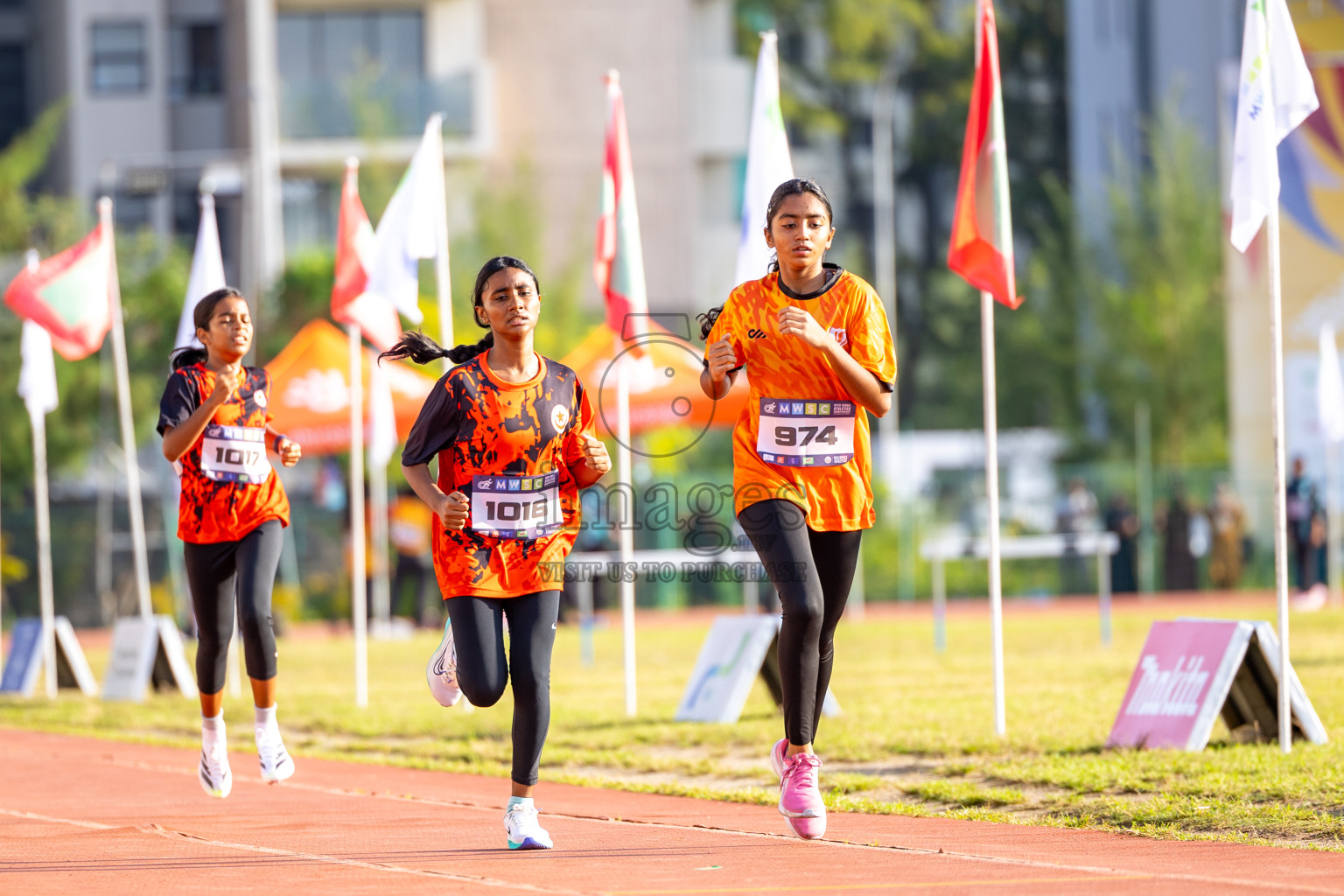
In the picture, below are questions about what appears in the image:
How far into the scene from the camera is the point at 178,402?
8414 mm

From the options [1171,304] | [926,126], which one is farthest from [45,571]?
[926,126]

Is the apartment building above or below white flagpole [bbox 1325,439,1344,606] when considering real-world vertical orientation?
above

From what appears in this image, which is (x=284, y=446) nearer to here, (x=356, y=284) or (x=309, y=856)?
(x=309, y=856)

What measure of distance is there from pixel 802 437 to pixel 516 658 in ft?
4.46

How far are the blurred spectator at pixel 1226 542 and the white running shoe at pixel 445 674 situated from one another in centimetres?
2389

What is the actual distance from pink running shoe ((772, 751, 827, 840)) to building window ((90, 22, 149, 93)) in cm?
3529

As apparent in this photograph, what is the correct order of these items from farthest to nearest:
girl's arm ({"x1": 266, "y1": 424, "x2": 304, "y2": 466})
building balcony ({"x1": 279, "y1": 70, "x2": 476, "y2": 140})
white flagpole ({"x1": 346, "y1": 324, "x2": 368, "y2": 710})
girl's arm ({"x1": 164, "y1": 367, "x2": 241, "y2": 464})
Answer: building balcony ({"x1": 279, "y1": 70, "x2": 476, "y2": 140}), white flagpole ({"x1": 346, "y1": 324, "x2": 368, "y2": 710}), girl's arm ({"x1": 266, "y1": 424, "x2": 304, "y2": 466}), girl's arm ({"x1": 164, "y1": 367, "x2": 241, "y2": 464})

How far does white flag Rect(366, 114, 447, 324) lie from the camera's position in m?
13.4

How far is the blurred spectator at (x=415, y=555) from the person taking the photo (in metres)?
25.2

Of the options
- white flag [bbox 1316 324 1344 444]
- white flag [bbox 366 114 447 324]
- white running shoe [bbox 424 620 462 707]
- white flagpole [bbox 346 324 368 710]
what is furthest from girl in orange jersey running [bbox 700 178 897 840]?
white flag [bbox 1316 324 1344 444]

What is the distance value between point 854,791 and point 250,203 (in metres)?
30.0

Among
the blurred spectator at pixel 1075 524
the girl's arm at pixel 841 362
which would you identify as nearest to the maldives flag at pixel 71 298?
the girl's arm at pixel 841 362

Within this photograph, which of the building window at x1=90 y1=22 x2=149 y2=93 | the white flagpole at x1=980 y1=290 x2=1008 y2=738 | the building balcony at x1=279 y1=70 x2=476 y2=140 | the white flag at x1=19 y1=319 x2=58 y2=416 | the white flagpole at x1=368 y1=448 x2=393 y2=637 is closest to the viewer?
the white flagpole at x1=980 y1=290 x2=1008 y2=738

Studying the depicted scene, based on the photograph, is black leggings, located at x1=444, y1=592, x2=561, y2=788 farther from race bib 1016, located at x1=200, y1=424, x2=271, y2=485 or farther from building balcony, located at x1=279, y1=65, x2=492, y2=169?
building balcony, located at x1=279, y1=65, x2=492, y2=169
